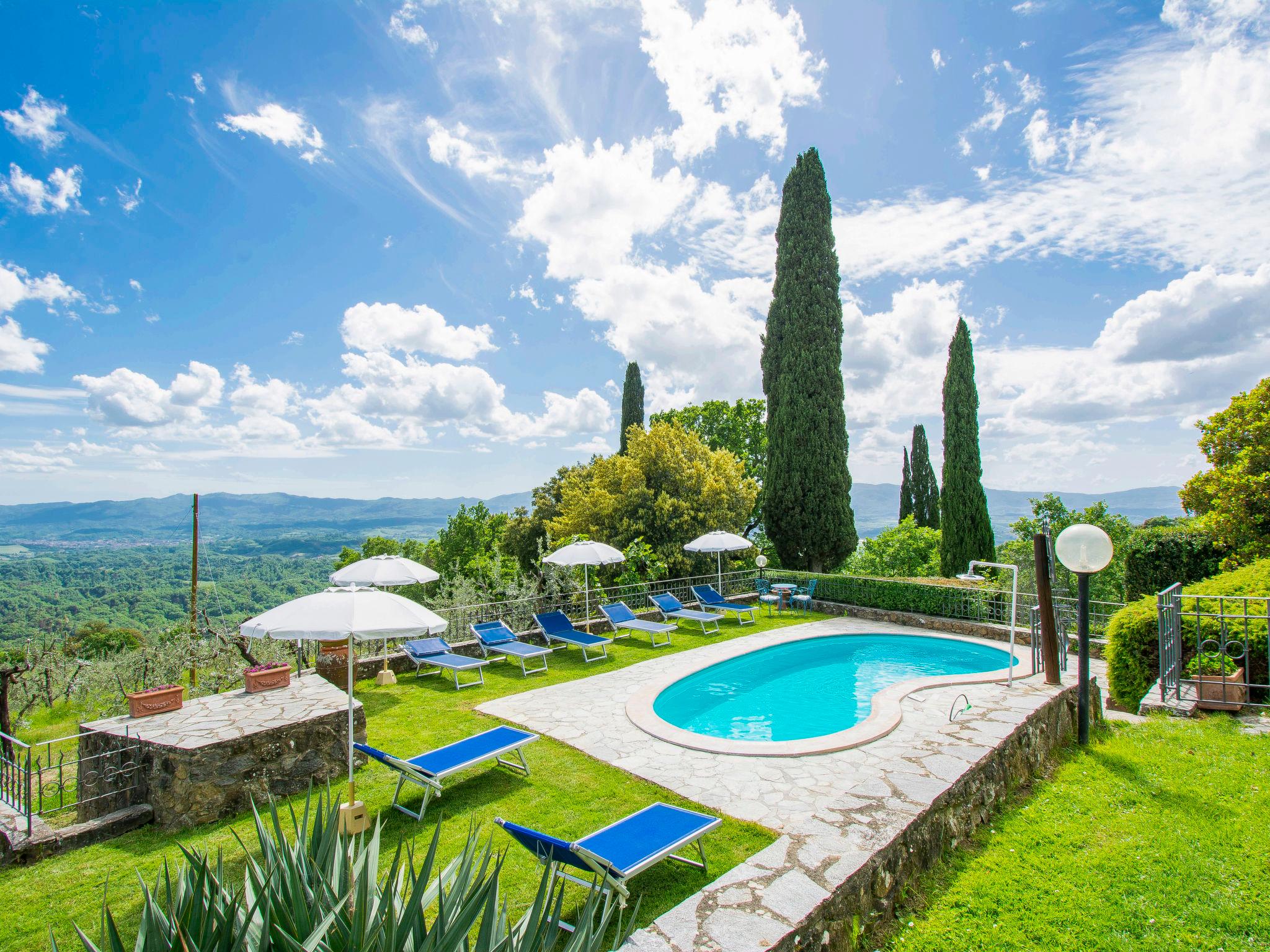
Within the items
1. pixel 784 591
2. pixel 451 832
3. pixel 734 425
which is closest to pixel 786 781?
pixel 451 832

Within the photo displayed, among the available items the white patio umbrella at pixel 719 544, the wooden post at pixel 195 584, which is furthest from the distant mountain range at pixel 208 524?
the white patio umbrella at pixel 719 544

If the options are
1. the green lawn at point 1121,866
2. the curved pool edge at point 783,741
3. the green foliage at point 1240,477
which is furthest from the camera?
the green foliage at point 1240,477

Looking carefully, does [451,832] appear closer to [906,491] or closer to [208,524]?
[906,491]

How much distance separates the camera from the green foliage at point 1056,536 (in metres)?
15.6

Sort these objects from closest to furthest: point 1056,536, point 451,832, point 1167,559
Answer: point 451,832 → point 1167,559 → point 1056,536

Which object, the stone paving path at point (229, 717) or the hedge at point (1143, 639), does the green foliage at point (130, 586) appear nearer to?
the stone paving path at point (229, 717)

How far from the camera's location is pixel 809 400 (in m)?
20.5

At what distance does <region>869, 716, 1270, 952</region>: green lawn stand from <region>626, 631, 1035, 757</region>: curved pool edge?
1.95 meters

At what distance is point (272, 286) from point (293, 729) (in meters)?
18.2

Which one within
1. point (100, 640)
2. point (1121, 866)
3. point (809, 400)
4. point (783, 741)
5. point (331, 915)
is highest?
point (809, 400)

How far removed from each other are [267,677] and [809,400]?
17.5m

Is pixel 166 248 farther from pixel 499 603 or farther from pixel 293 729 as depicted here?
pixel 293 729

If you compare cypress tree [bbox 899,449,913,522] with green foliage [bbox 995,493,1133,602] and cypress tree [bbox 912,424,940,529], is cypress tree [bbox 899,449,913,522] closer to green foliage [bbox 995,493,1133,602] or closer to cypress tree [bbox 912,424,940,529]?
cypress tree [bbox 912,424,940,529]

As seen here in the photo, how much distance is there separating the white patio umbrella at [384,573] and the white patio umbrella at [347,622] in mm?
3180
